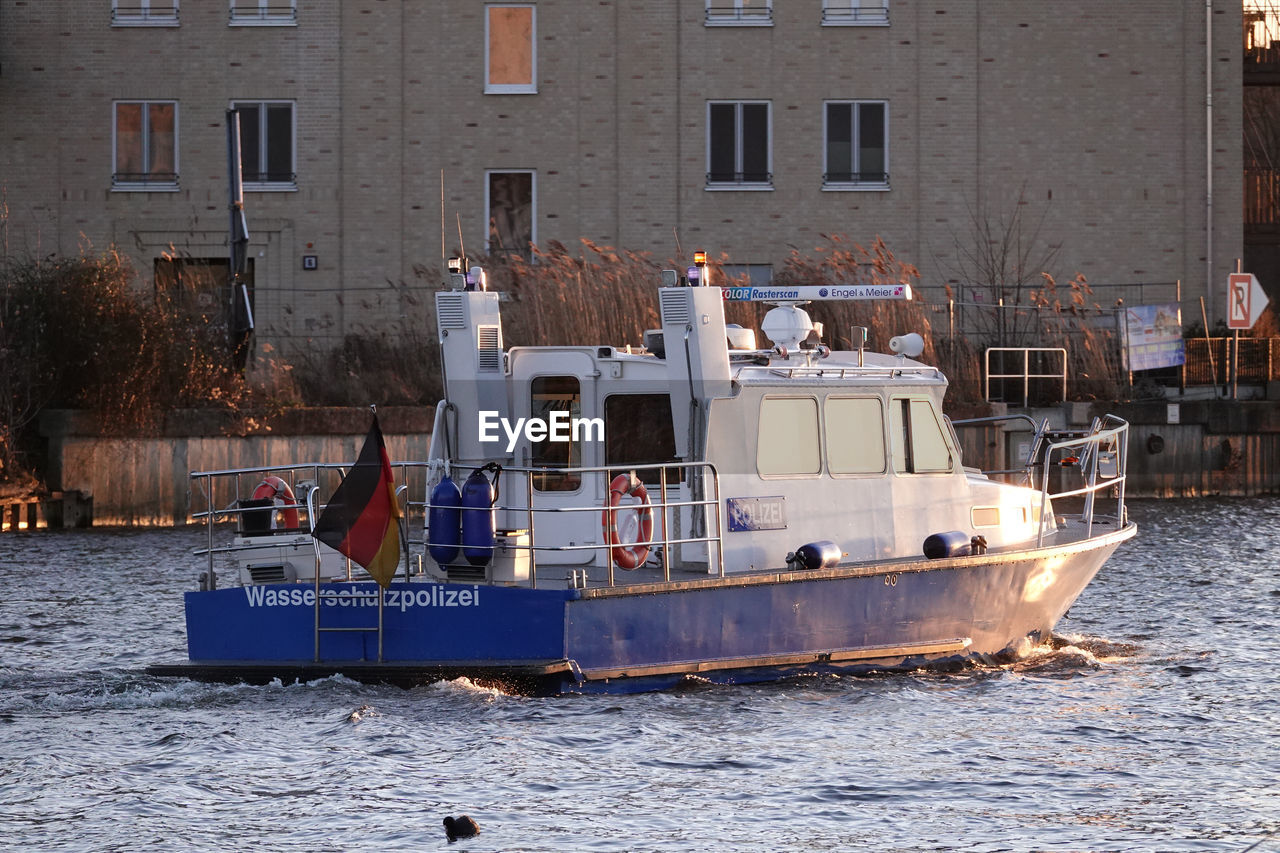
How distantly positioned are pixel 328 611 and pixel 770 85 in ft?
80.4

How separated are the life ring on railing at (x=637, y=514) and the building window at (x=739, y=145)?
22.6 meters

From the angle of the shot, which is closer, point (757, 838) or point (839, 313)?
point (757, 838)

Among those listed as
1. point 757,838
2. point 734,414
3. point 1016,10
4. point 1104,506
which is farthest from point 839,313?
point 757,838

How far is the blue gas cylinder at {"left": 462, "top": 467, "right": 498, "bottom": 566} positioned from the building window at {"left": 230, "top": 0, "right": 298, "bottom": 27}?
79.8 ft

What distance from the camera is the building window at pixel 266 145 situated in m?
34.7

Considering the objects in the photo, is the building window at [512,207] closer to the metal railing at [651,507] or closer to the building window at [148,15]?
the building window at [148,15]

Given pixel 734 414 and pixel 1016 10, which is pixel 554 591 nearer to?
pixel 734 414

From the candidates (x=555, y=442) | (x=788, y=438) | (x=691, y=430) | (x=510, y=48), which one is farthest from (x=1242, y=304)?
(x=555, y=442)

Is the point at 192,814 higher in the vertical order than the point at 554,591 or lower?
lower

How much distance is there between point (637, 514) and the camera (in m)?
12.9

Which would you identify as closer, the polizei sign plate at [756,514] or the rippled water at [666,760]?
the rippled water at [666,760]

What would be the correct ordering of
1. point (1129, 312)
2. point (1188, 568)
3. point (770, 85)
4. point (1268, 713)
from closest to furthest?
point (1268, 713) → point (1188, 568) → point (1129, 312) → point (770, 85)

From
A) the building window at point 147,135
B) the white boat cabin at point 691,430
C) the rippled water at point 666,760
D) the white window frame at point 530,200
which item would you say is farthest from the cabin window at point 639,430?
the building window at point 147,135

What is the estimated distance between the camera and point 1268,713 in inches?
504
